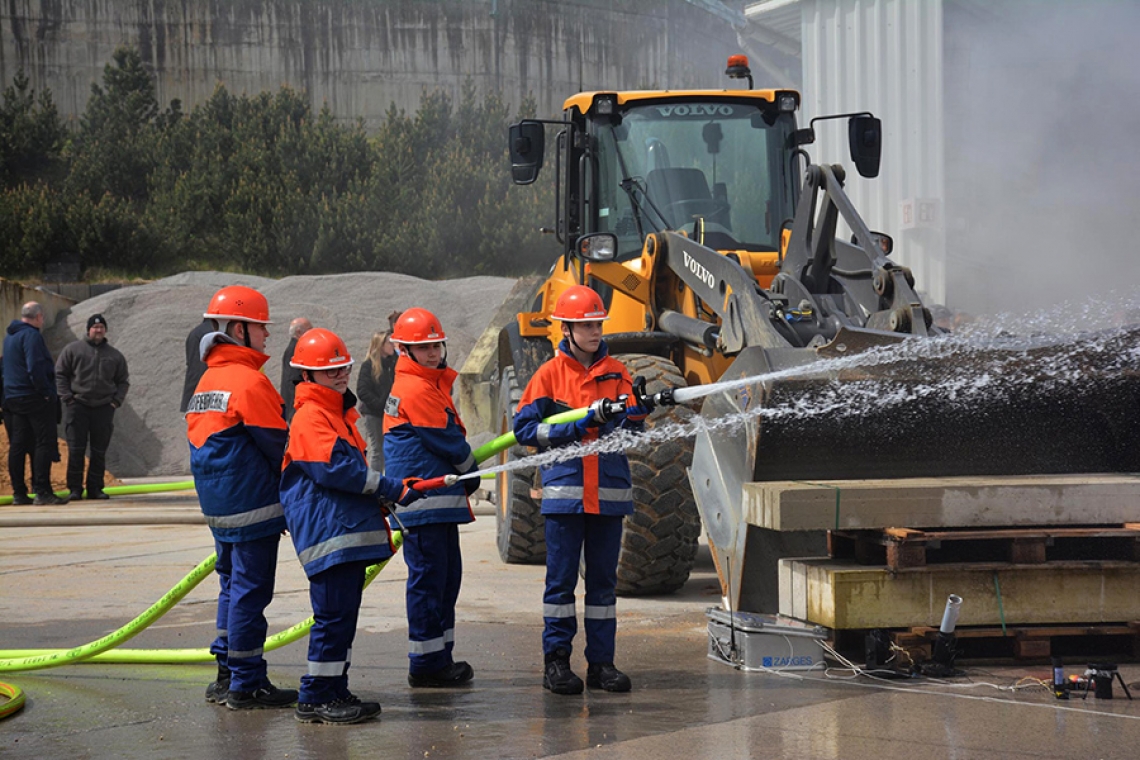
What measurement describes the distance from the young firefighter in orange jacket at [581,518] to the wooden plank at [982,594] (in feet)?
3.35

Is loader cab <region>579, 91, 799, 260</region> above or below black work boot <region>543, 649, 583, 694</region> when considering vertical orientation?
above

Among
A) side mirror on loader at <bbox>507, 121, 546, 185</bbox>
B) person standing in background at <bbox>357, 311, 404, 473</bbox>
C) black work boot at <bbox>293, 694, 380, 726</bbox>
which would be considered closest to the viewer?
black work boot at <bbox>293, 694, 380, 726</bbox>

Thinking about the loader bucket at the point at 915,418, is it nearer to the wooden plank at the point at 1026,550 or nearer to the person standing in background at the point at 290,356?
the wooden plank at the point at 1026,550

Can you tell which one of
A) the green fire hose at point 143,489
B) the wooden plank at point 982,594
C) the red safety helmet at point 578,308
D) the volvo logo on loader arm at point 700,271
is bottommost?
the green fire hose at point 143,489

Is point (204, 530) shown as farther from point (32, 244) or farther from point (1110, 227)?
point (32, 244)

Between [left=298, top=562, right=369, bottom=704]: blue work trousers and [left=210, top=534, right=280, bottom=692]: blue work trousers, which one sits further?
[left=210, top=534, right=280, bottom=692]: blue work trousers

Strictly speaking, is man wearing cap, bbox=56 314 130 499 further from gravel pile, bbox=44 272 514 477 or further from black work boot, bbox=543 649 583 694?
black work boot, bbox=543 649 583 694

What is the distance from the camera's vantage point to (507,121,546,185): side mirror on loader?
9.10 meters

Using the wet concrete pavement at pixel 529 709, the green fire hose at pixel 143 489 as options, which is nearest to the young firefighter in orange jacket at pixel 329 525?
the wet concrete pavement at pixel 529 709

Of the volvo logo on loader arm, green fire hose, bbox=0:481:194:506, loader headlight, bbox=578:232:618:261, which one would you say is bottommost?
green fire hose, bbox=0:481:194:506

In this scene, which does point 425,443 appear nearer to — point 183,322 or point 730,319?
point 730,319

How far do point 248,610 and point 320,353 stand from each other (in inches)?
44.1

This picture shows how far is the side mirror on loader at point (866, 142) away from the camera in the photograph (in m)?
9.51

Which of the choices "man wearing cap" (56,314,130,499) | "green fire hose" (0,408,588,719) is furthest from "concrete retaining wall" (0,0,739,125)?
"green fire hose" (0,408,588,719)
